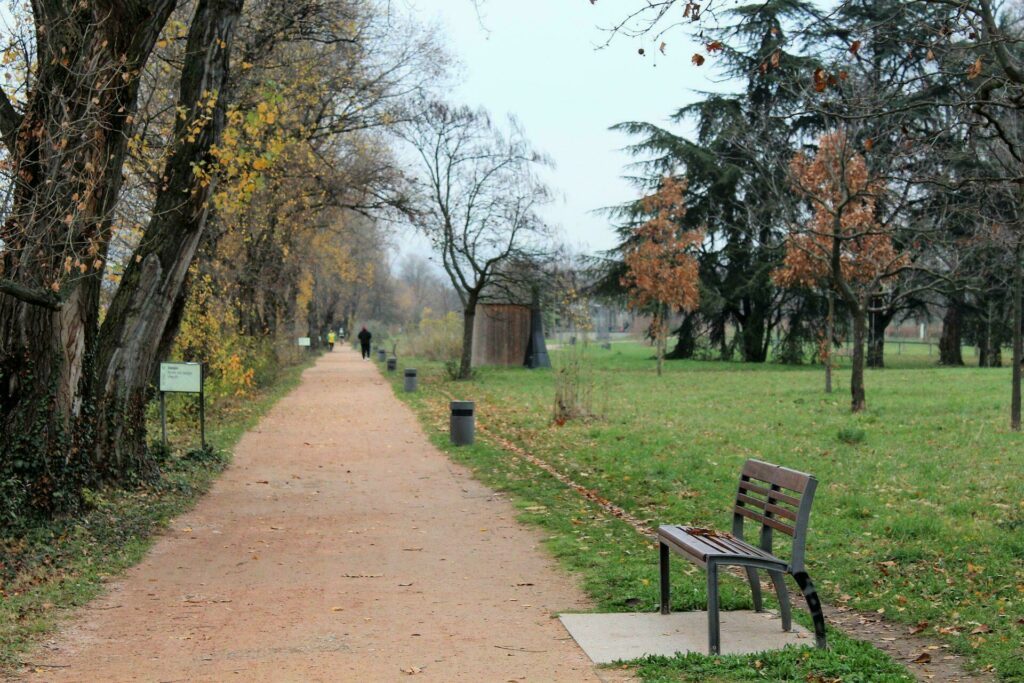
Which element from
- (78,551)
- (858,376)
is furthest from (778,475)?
(858,376)

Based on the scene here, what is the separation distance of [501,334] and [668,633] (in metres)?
37.4

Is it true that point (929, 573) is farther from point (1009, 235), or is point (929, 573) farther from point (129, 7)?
point (1009, 235)

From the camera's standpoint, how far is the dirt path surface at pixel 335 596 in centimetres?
557

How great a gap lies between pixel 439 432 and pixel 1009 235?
10129 millimetres

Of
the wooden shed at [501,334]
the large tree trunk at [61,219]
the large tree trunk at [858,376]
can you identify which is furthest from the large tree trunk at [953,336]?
the large tree trunk at [61,219]

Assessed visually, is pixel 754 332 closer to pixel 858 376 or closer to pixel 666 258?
pixel 666 258

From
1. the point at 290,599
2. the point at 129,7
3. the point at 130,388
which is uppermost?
the point at 129,7

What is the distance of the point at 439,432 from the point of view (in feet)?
61.8

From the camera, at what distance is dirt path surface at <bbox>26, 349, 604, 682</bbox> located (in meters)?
5.57

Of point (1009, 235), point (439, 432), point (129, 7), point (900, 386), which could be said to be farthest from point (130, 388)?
point (900, 386)

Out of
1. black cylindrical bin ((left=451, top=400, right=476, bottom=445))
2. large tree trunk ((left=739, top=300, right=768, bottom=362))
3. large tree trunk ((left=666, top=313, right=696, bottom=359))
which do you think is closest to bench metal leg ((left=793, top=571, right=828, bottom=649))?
black cylindrical bin ((left=451, top=400, right=476, bottom=445))

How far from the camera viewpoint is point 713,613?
18.5 ft

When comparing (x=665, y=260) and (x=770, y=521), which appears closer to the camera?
(x=770, y=521)

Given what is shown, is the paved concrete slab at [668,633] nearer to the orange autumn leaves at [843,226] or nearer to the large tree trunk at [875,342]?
the orange autumn leaves at [843,226]
